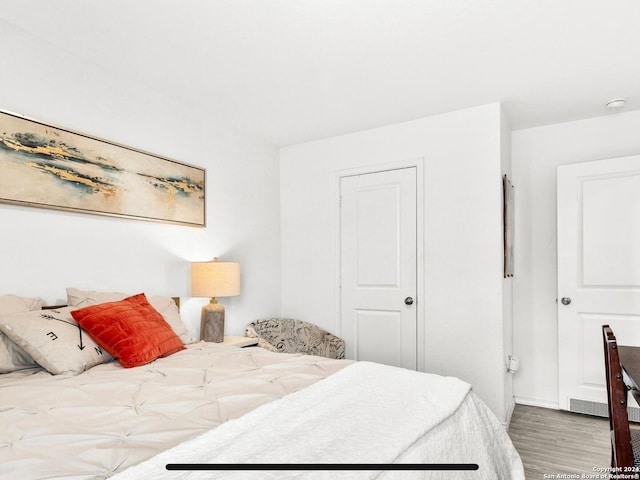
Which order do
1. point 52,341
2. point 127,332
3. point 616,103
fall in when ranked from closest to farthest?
point 52,341 → point 127,332 → point 616,103

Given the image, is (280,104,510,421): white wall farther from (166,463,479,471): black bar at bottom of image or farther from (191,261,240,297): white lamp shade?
(166,463,479,471): black bar at bottom of image

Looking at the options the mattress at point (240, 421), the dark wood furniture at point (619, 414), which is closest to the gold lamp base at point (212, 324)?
the mattress at point (240, 421)

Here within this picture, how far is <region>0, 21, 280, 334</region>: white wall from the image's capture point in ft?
7.33

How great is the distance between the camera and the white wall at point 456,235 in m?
3.21

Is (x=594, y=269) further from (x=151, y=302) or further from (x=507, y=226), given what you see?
(x=151, y=302)

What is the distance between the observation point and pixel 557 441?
2.94 m

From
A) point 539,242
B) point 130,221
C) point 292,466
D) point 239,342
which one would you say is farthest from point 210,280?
point 539,242

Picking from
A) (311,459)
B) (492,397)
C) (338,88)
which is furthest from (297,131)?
(311,459)

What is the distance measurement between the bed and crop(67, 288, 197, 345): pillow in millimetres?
302

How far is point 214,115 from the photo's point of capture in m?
3.52

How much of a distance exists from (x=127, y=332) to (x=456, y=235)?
2.51m

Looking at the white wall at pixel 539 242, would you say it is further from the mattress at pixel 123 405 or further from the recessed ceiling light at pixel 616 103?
the mattress at pixel 123 405

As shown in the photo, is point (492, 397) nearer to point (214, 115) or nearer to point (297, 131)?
point (297, 131)

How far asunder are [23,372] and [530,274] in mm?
3836
